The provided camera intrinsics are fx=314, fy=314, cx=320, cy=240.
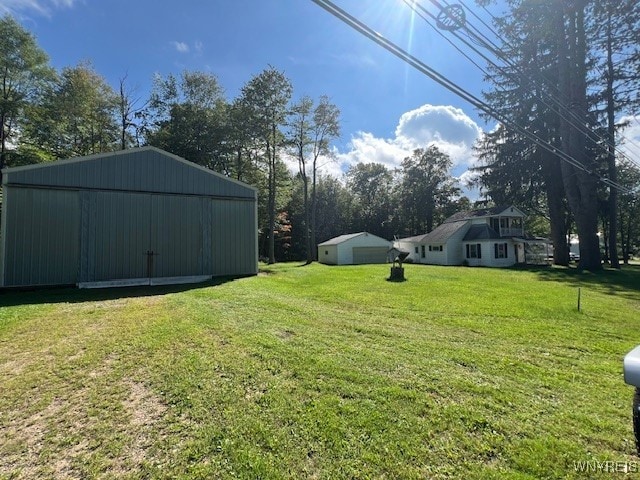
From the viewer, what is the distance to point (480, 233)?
26.5 m

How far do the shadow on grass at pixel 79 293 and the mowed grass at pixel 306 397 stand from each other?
2292 mm

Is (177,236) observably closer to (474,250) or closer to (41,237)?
(41,237)

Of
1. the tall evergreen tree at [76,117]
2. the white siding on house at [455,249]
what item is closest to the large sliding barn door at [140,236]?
the tall evergreen tree at [76,117]

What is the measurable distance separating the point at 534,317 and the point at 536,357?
3500 mm

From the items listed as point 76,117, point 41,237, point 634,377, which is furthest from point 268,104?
point 634,377

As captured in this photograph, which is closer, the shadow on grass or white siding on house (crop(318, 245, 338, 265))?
the shadow on grass

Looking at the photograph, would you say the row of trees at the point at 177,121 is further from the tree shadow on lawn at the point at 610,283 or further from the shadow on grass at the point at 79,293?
the tree shadow on lawn at the point at 610,283

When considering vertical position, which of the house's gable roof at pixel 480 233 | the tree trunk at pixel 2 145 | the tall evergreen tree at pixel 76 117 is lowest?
the house's gable roof at pixel 480 233

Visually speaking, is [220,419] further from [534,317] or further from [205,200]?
[205,200]

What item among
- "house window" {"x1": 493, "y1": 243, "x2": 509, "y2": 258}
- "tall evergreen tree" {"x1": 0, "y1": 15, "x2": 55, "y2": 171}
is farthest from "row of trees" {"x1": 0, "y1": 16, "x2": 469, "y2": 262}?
"house window" {"x1": 493, "y1": 243, "x2": 509, "y2": 258}

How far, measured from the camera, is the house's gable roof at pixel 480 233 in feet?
84.5

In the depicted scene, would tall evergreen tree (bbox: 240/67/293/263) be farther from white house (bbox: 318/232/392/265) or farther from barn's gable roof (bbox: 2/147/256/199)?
barn's gable roof (bbox: 2/147/256/199)

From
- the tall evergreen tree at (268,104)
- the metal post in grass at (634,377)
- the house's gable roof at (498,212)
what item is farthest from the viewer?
the house's gable roof at (498,212)

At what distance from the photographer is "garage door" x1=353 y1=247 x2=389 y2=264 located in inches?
1149
